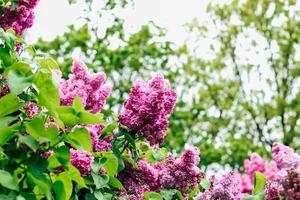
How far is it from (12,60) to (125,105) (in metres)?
0.76

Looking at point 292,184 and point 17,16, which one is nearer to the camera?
point 292,184

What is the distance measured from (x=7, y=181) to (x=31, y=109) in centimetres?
60

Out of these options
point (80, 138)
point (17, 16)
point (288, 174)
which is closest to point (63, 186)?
point (80, 138)

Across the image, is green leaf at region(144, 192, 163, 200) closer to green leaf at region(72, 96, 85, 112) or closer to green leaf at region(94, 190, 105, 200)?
green leaf at region(94, 190, 105, 200)

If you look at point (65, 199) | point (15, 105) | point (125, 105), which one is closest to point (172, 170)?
point (125, 105)

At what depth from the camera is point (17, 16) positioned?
367cm

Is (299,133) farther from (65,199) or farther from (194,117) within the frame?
(65,199)

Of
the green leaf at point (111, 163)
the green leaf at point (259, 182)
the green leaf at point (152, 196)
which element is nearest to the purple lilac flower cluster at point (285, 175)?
the green leaf at point (259, 182)

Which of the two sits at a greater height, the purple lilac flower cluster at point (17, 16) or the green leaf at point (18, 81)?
the purple lilac flower cluster at point (17, 16)

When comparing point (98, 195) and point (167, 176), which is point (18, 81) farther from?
point (167, 176)

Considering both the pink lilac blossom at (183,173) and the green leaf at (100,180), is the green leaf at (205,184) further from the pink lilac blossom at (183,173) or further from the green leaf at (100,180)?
the green leaf at (100,180)

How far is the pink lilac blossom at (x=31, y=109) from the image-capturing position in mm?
2633

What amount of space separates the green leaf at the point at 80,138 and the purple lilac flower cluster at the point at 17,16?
1.66 metres

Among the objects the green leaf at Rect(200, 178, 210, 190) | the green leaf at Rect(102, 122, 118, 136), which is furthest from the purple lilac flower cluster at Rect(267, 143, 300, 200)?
the green leaf at Rect(102, 122, 118, 136)
